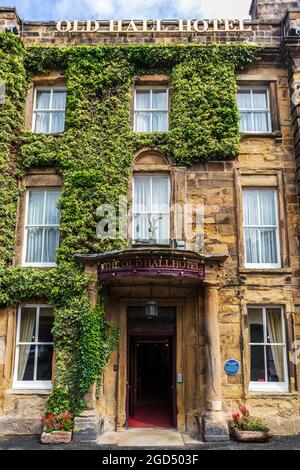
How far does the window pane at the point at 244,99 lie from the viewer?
41.9ft

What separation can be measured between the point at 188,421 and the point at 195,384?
3.06 feet

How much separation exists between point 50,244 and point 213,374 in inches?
220

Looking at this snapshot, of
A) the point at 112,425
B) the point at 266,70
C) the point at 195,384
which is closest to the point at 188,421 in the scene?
the point at 195,384

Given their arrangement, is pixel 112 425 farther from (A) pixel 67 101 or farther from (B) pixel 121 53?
(B) pixel 121 53

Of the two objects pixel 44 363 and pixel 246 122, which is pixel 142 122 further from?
pixel 44 363

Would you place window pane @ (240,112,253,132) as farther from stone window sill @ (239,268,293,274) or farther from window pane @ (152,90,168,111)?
stone window sill @ (239,268,293,274)

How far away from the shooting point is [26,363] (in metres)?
11.1

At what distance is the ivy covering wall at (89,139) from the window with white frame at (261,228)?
1491 millimetres

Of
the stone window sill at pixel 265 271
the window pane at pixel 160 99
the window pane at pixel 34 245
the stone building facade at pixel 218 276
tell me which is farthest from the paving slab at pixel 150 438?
the window pane at pixel 160 99

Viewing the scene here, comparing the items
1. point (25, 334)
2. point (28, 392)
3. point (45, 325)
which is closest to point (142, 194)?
point (45, 325)

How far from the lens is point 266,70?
12773 millimetres

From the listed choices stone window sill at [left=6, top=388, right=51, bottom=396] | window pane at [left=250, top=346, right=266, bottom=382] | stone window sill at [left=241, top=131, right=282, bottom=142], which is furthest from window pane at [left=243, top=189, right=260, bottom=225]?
stone window sill at [left=6, top=388, right=51, bottom=396]

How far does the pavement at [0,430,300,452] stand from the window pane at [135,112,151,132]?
8.45 m

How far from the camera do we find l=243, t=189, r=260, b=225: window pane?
11940 millimetres
